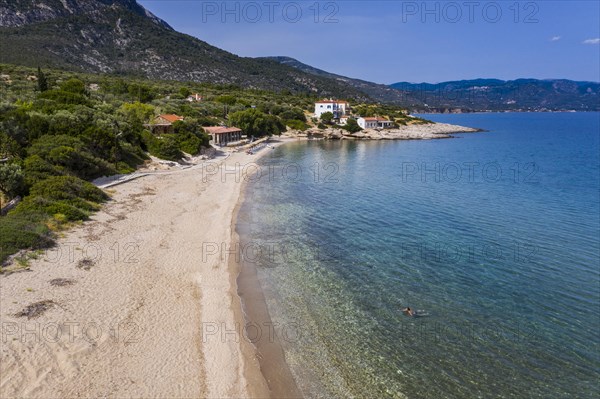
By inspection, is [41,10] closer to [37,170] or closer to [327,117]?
[327,117]

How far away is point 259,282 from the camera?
16859 mm

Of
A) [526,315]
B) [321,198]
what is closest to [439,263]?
[526,315]

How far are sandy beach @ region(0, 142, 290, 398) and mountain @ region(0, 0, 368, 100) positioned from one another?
10857 centimetres

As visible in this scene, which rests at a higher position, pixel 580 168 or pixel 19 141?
pixel 19 141

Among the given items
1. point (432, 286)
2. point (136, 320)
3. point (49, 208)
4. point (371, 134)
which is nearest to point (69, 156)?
point (49, 208)

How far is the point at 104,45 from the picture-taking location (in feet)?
470

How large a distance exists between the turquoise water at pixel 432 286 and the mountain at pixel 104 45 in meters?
109

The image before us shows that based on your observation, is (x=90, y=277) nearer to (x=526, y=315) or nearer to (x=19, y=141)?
(x=526, y=315)

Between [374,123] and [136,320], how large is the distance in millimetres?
98968

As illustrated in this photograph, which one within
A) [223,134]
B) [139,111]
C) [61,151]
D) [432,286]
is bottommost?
[432,286]

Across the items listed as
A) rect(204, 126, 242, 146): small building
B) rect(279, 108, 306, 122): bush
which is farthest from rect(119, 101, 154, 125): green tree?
rect(279, 108, 306, 122): bush

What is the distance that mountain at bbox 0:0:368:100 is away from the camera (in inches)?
4653

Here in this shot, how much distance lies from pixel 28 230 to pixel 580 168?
6477cm

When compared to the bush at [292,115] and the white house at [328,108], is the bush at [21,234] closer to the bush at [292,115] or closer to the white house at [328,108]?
the bush at [292,115]
